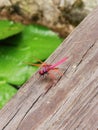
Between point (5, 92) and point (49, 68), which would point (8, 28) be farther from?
point (49, 68)

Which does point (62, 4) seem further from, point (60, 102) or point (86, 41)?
point (60, 102)

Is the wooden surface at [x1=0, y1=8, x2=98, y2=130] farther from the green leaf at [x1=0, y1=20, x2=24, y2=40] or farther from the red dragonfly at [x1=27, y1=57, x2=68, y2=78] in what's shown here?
the green leaf at [x1=0, y1=20, x2=24, y2=40]

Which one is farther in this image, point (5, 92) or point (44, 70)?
point (5, 92)

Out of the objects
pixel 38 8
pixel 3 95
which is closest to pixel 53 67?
pixel 3 95

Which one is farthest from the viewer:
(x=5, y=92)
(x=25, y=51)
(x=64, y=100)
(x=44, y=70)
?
(x=25, y=51)

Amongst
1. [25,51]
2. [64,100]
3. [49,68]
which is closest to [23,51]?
[25,51]

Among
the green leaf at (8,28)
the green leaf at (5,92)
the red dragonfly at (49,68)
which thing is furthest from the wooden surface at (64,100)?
the green leaf at (8,28)

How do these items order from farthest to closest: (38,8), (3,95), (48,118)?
(38,8)
(3,95)
(48,118)

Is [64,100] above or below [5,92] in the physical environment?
below
